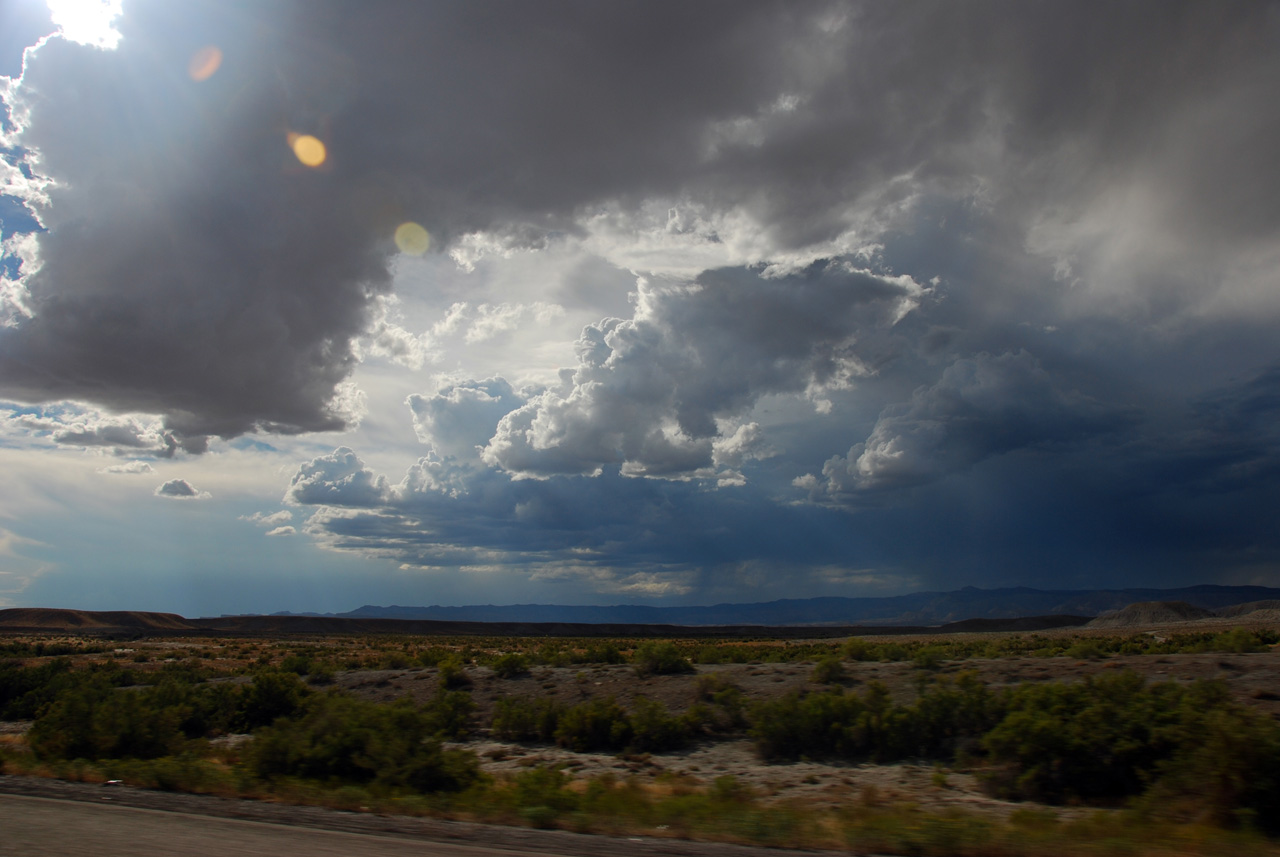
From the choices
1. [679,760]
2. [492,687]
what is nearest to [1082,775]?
[679,760]

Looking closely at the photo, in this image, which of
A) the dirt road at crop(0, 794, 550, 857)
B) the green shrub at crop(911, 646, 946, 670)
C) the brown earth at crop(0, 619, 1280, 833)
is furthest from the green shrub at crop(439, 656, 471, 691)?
the dirt road at crop(0, 794, 550, 857)

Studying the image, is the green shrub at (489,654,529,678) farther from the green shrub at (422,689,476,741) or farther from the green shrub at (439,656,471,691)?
the green shrub at (422,689,476,741)

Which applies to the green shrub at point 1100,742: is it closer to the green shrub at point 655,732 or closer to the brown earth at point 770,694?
the brown earth at point 770,694

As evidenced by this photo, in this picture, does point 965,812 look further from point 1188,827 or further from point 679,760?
point 679,760

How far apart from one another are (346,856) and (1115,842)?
33.0 feet

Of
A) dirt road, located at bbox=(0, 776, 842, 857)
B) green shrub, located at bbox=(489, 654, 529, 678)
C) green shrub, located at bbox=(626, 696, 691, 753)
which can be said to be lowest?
green shrub, located at bbox=(626, 696, 691, 753)

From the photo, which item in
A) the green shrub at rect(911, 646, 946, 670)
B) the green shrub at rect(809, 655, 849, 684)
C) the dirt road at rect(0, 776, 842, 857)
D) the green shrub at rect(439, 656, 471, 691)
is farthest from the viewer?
the green shrub at rect(439, 656, 471, 691)

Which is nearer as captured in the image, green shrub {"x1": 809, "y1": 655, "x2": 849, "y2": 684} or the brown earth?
the brown earth

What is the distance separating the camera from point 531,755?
22.0 metres

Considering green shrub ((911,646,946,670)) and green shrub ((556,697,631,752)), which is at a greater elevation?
green shrub ((911,646,946,670))

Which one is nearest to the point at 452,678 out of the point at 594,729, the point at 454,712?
the point at 454,712

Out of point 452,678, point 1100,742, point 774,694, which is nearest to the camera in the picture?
point 1100,742

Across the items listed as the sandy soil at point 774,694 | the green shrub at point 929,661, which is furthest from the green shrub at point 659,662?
the green shrub at point 929,661

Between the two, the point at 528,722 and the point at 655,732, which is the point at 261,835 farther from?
the point at 528,722
